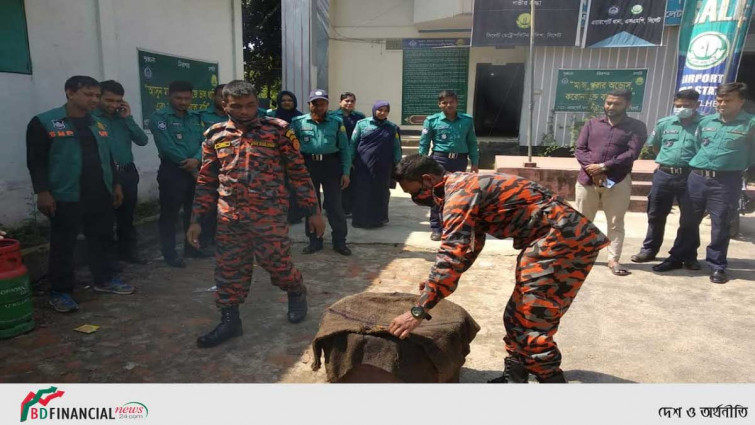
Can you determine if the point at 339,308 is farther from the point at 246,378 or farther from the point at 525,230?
the point at 525,230

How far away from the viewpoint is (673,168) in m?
4.90

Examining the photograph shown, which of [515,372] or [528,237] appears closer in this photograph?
[528,237]

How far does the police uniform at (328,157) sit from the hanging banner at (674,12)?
26.9 ft

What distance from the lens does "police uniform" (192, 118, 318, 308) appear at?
3121mm

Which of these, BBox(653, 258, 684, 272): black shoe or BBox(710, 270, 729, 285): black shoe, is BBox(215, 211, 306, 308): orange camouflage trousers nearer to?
BBox(653, 258, 684, 272): black shoe

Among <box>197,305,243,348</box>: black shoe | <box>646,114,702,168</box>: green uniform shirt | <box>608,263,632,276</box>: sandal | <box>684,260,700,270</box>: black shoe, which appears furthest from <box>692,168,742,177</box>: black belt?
<box>197,305,243,348</box>: black shoe

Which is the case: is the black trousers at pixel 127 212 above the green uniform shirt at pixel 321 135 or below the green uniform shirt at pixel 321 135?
below

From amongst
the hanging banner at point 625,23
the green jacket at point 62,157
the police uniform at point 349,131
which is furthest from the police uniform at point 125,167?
the hanging banner at point 625,23

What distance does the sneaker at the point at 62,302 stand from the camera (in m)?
3.68

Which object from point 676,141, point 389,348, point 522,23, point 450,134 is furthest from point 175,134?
point 522,23

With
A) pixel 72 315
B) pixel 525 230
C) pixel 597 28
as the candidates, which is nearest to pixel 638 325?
pixel 525 230

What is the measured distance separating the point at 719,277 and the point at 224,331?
451cm

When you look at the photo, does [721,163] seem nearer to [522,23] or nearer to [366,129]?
[366,129]

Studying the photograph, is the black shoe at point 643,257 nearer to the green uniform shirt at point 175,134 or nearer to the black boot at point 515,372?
the black boot at point 515,372
